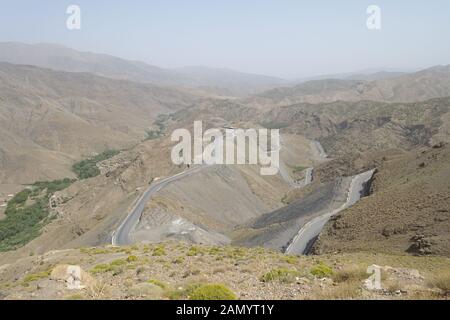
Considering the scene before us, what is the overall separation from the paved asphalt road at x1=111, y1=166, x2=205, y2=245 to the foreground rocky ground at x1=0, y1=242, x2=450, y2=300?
54.1 ft

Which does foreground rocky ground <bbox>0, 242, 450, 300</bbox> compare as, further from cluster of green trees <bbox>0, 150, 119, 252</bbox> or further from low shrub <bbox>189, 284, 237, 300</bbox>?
cluster of green trees <bbox>0, 150, 119, 252</bbox>

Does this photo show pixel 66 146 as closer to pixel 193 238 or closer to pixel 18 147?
pixel 18 147

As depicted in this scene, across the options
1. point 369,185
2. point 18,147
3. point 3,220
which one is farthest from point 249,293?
point 18,147

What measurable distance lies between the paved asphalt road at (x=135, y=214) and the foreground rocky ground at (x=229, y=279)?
16480mm

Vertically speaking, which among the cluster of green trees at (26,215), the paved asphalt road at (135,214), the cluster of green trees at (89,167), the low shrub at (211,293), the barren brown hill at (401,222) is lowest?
the cluster of green trees at (26,215)

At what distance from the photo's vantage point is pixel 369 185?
162 ft

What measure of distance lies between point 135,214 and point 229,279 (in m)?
32.8

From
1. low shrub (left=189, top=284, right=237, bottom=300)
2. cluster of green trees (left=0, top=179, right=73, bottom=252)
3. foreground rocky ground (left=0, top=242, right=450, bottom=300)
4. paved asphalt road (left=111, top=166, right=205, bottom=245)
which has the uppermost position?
low shrub (left=189, top=284, right=237, bottom=300)

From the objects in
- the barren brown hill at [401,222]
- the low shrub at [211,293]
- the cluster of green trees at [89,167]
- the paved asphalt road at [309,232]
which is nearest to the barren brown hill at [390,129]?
the paved asphalt road at [309,232]

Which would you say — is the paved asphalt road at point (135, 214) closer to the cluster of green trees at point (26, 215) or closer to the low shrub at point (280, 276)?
the cluster of green trees at point (26, 215)

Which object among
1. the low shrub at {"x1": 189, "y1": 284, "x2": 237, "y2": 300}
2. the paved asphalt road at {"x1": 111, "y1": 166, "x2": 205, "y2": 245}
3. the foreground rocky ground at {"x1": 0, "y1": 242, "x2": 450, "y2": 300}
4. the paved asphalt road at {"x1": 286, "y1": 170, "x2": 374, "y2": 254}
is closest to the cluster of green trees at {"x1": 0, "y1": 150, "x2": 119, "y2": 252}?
the paved asphalt road at {"x1": 111, "y1": 166, "x2": 205, "y2": 245}

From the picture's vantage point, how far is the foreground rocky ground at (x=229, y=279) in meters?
11.8

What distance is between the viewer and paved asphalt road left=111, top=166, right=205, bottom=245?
39594 millimetres

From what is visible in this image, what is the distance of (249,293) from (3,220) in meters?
82.7
